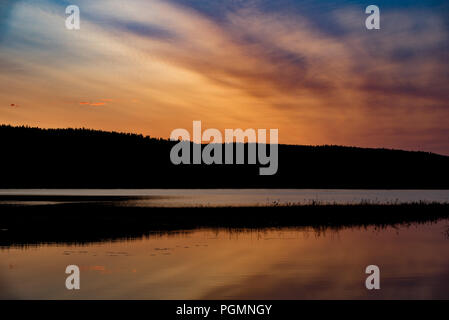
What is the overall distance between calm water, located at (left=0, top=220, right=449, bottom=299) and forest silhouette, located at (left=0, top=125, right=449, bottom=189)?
110372 mm

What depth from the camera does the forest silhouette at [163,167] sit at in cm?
14200

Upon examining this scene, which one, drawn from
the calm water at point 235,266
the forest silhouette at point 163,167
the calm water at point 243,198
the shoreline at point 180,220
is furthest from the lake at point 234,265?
the forest silhouette at point 163,167

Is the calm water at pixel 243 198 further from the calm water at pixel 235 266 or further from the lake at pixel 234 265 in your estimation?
the calm water at pixel 235 266

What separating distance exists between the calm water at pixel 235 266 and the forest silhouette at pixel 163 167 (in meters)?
110

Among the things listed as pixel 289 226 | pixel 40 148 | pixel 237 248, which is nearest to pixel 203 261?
pixel 237 248

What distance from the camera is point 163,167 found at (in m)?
153

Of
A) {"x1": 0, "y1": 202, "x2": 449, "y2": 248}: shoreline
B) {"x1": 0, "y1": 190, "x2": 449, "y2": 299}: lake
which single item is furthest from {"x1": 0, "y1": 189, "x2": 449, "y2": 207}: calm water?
{"x1": 0, "y1": 190, "x2": 449, "y2": 299}: lake

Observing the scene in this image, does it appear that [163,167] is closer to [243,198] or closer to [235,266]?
[243,198]

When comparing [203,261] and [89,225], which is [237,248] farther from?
[89,225]

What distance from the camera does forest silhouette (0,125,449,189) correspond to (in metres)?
142

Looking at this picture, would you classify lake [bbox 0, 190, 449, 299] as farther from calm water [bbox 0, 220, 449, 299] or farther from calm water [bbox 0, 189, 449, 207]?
calm water [bbox 0, 189, 449, 207]

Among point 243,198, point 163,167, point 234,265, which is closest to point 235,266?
point 234,265
